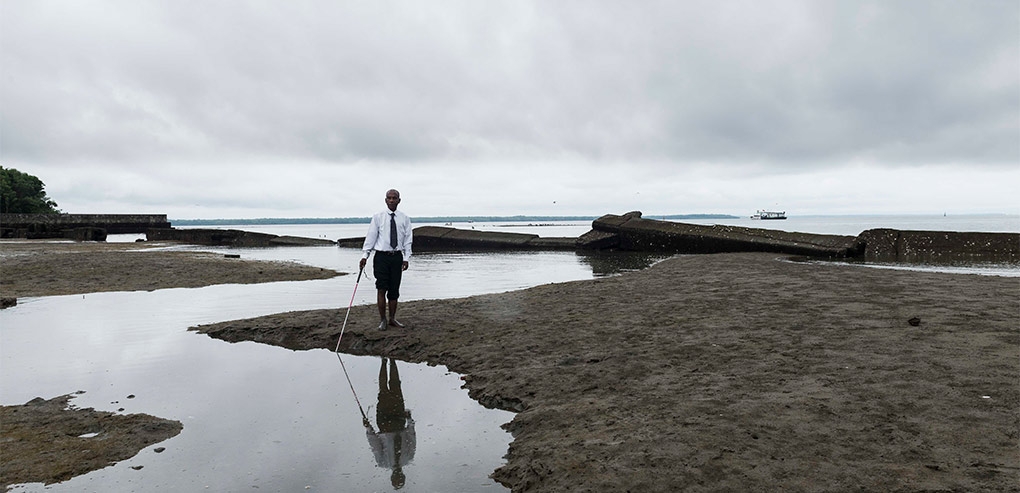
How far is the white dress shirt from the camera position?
7.84 meters

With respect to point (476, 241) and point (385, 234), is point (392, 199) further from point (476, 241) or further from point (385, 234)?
point (476, 241)

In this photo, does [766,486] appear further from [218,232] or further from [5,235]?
[5,235]

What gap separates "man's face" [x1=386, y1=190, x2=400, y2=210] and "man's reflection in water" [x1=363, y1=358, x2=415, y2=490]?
2.75 metres

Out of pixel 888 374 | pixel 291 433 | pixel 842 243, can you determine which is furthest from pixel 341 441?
pixel 842 243

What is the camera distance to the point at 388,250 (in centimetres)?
781

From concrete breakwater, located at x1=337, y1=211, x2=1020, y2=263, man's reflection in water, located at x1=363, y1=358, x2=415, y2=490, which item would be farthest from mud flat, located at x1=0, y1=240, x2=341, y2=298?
concrete breakwater, located at x1=337, y1=211, x2=1020, y2=263

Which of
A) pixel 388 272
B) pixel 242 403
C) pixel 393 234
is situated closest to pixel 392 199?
pixel 393 234

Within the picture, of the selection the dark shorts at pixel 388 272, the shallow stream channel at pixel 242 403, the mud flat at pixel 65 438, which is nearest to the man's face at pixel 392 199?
the dark shorts at pixel 388 272

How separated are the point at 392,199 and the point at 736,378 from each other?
4.62m

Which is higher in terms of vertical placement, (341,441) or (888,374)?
(888,374)

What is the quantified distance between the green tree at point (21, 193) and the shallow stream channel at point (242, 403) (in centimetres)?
7533

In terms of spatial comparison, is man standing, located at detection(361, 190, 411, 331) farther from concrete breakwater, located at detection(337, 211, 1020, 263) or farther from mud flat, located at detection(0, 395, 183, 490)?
concrete breakwater, located at detection(337, 211, 1020, 263)

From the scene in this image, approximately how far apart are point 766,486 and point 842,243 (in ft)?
65.9

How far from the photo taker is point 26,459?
3.88 m
